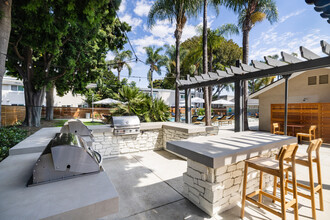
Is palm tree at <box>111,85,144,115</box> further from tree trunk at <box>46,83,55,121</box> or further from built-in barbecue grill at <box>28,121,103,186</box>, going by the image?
tree trunk at <box>46,83,55,121</box>

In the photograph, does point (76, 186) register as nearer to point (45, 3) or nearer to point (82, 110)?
point (45, 3)

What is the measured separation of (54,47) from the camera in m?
5.91

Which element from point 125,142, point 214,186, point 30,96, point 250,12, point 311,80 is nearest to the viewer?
point 214,186

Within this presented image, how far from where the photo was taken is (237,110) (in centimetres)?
484

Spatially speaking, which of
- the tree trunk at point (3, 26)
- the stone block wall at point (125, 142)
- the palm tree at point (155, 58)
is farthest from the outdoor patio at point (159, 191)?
the palm tree at point (155, 58)

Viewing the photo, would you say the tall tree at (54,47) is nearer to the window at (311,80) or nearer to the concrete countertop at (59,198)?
the concrete countertop at (59,198)

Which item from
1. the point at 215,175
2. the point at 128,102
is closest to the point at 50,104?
the point at 128,102

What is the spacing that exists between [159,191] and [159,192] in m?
0.04

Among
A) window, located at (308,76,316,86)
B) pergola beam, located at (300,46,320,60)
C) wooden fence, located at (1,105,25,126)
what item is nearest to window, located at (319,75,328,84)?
window, located at (308,76,316,86)

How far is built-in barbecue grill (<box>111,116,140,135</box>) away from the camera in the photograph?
475 centimetres

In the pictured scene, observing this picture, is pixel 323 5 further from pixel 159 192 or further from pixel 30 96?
pixel 30 96

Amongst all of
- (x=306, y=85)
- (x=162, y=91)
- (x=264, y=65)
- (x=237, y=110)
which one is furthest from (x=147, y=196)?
(x=162, y=91)

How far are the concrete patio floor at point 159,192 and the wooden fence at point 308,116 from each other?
3929 mm

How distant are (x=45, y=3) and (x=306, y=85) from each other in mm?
12508
